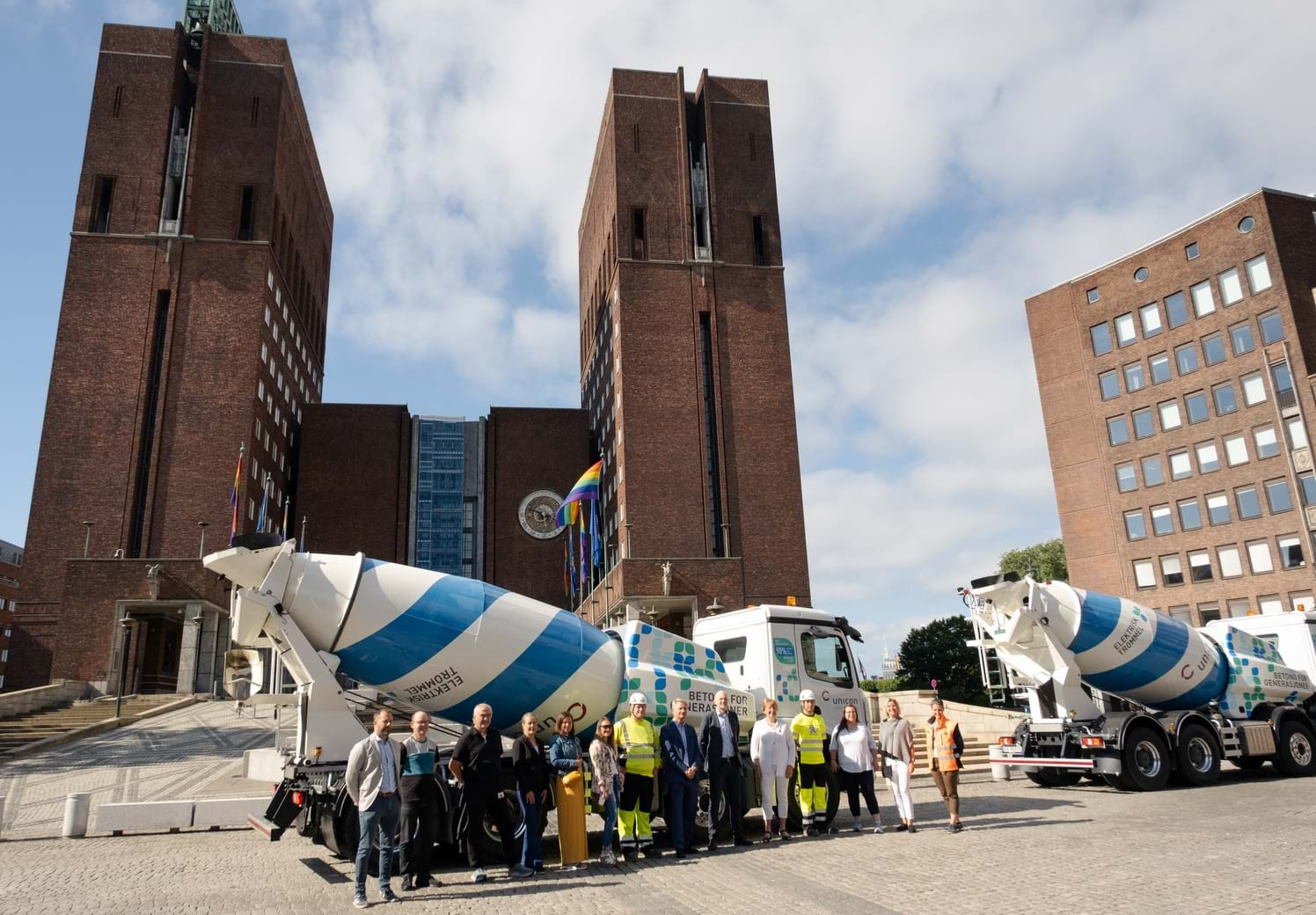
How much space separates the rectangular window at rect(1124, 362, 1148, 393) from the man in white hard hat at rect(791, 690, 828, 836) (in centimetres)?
5028

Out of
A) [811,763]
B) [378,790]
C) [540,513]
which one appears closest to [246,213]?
[540,513]

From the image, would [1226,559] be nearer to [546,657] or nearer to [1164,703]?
[1164,703]

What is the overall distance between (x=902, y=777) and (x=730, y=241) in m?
48.0

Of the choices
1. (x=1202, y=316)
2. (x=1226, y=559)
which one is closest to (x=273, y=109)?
(x=1202, y=316)

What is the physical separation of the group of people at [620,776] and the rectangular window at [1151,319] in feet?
162

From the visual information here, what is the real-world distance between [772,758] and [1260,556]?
151 ft

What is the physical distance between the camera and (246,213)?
5781 centimetres

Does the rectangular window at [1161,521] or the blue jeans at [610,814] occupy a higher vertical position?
the rectangular window at [1161,521]

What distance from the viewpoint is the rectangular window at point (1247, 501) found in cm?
4838

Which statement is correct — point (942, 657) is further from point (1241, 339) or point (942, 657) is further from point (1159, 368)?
point (1241, 339)

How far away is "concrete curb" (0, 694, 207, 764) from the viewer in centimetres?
2545

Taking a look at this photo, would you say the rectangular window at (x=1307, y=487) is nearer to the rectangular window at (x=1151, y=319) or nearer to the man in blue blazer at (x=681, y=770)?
the rectangular window at (x=1151, y=319)

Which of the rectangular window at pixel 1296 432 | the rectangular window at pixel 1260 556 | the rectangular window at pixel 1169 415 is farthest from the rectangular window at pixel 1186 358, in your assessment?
the rectangular window at pixel 1260 556

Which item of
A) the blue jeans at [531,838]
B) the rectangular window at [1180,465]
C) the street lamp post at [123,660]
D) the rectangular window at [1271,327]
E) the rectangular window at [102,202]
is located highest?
the rectangular window at [102,202]
